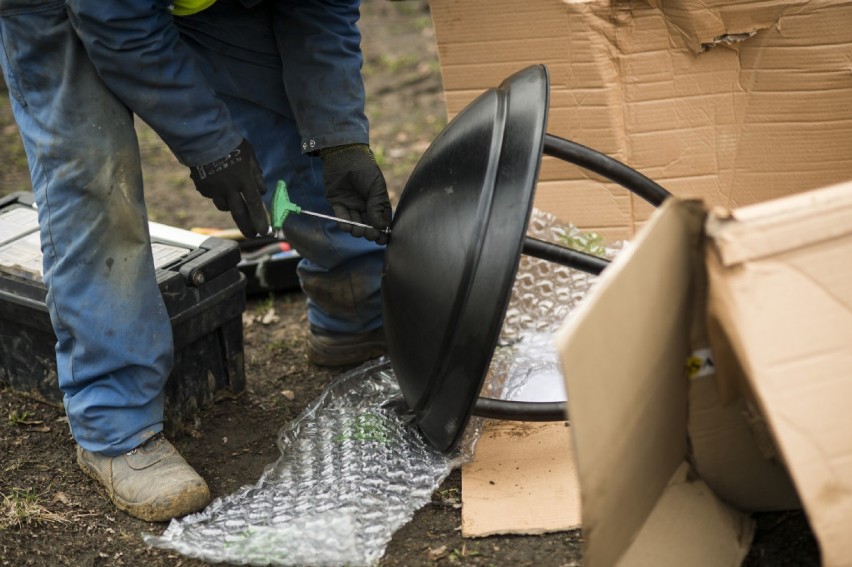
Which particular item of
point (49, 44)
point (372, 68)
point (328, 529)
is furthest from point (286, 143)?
point (372, 68)

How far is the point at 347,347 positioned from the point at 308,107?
0.68 meters

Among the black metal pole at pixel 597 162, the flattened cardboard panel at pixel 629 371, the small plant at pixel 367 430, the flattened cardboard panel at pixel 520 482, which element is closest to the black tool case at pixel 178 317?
the small plant at pixel 367 430

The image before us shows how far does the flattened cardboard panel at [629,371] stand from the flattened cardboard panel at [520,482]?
24cm

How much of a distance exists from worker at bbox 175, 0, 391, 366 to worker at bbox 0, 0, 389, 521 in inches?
0.5

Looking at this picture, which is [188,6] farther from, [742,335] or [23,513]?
[742,335]

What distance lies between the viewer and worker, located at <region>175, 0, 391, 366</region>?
2.01 meters

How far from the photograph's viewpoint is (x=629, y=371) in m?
1.29

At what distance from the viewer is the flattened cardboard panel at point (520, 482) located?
175 centimetres

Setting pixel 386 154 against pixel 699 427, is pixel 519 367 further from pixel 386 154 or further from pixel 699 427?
pixel 386 154

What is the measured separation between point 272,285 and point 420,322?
130cm

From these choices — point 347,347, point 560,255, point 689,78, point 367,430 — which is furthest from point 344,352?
point 689,78

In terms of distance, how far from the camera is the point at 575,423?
3.90ft

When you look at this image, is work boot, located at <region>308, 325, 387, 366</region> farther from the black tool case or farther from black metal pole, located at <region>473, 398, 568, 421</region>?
black metal pole, located at <region>473, 398, 568, 421</region>

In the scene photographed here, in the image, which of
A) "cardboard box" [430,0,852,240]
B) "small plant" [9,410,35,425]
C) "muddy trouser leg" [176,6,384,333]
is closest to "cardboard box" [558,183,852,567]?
"cardboard box" [430,0,852,240]
